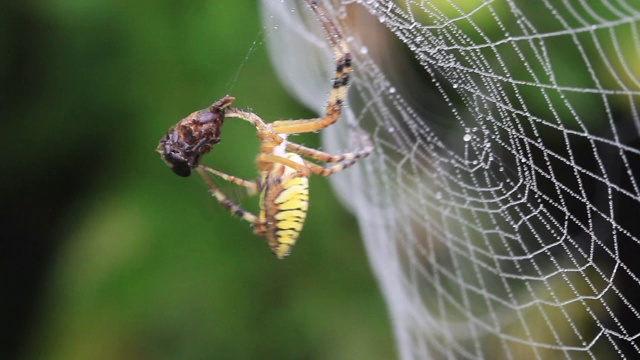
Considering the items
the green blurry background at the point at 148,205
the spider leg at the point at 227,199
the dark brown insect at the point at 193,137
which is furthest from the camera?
the green blurry background at the point at 148,205

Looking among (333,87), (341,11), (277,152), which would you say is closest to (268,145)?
(277,152)

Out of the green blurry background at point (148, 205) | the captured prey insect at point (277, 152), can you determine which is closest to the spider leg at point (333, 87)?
the captured prey insect at point (277, 152)

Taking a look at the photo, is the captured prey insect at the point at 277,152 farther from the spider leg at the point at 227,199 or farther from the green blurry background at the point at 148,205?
the green blurry background at the point at 148,205

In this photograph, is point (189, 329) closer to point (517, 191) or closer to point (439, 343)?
point (439, 343)

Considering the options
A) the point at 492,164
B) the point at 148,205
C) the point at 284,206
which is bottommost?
the point at 492,164

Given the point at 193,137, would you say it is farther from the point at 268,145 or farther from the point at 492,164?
the point at 492,164

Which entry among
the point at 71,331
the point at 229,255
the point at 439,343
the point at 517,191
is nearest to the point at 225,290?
the point at 229,255

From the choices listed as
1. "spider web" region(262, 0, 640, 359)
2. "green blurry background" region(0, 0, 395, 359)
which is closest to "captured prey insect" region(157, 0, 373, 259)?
"spider web" region(262, 0, 640, 359)

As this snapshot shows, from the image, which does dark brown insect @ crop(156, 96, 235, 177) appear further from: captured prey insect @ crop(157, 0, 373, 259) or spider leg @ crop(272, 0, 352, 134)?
spider leg @ crop(272, 0, 352, 134)
